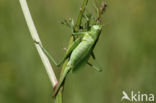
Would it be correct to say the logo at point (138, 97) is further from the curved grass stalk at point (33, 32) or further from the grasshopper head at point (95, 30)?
the curved grass stalk at point (33, 32)

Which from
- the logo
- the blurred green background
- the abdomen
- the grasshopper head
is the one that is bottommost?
the logo

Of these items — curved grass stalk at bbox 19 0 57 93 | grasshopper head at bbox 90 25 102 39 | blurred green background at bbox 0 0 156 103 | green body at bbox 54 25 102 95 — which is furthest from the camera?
blurred green background at bbox 0 0 156 103

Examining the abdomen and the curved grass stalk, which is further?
the abdomen

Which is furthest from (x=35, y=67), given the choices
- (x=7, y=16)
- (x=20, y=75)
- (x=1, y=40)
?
(x=7, y=16)

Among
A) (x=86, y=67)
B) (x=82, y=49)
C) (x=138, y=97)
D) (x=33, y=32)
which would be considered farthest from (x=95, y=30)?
(x=86, y=67)

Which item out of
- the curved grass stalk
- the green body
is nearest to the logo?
the green body

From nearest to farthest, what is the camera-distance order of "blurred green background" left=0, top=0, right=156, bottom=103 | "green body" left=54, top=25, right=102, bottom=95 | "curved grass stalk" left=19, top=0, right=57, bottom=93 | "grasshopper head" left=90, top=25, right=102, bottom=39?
1. "curved grass stalk" left=19, top=0, right=57, bottom=93
2. "green body" left=54, top=25, right=102, bottom=95
3. "grasshopper head" left=90, top=25, right=102, bottom=39
4. "blurred green background" left=0, top=0, right=156, bottom=103

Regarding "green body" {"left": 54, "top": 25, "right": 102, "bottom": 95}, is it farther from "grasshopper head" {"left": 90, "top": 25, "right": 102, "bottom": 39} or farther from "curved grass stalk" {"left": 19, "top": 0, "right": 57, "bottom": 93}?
"curved grass stalk" {"left": 19, "top": 0, "right": 57, "bottom": 93}

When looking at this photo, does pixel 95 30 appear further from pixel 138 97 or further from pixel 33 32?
pixel 138 97

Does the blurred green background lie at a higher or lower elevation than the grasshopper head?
lower
